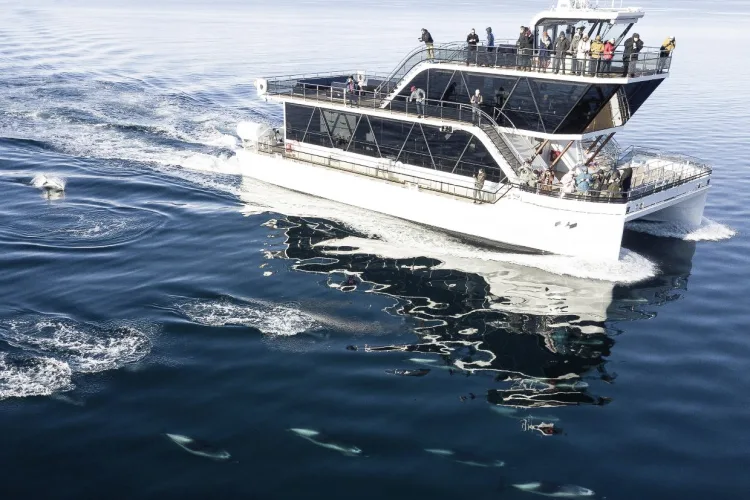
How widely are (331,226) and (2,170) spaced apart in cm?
1895

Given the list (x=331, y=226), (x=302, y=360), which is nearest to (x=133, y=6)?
(x=331, y=226)

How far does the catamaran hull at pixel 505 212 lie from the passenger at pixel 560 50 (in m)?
5.52

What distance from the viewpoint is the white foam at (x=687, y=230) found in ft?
108

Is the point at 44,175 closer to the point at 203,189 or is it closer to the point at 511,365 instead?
the point at 203,189

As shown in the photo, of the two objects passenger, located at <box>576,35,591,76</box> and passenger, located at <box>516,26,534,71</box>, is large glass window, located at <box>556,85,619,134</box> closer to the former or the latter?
passenger, located at <box>576,35,591,76</box>

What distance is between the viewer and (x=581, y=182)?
28.8 meters

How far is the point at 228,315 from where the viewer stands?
23.7 m

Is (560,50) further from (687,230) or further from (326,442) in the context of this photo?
(326,442)

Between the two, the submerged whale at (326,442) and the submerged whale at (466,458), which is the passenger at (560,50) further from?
the submerged whale at (326,442)

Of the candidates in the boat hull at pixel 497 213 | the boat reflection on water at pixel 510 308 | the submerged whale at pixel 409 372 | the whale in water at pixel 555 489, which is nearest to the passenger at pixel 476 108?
the boat hull at pixel 497 213

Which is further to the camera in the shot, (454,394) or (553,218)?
(553,218)

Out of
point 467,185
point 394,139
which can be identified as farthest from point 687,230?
point 394,139

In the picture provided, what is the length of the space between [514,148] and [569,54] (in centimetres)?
482

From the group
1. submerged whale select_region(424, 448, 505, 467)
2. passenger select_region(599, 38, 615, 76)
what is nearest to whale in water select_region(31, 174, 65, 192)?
submerged whale select_region(424, 448, 505, 467)
